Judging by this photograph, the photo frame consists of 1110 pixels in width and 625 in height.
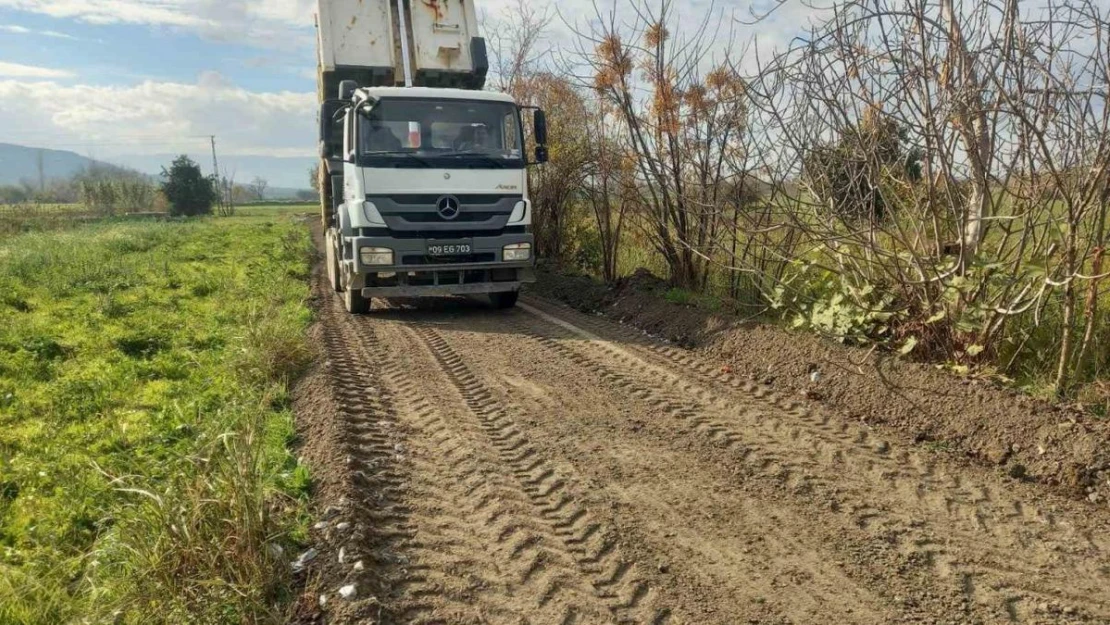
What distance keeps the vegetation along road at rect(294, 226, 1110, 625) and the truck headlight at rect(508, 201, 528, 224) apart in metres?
3.60

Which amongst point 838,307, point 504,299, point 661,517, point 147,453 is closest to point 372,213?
point 504,299

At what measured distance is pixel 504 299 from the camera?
33.3 feet

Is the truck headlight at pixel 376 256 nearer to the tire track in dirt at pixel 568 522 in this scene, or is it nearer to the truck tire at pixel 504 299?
the truck tire at pixel 504 299

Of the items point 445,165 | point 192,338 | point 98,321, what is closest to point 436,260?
point 445,165

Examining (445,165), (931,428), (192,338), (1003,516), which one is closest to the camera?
(1003,516)

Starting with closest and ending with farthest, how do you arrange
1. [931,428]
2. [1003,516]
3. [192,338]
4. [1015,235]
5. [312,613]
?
[312,613], [1003,516], [931,428], [1015,235], [192,338]

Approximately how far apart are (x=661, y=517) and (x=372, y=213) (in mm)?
6090

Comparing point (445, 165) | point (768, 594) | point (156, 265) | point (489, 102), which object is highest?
point (489, 102)

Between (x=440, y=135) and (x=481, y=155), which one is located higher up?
(x=440, y=135)

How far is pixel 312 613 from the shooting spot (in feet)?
10.1

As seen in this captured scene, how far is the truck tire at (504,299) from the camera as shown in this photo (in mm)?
10070

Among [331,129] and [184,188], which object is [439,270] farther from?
[184,188]

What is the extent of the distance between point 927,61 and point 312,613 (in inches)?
197

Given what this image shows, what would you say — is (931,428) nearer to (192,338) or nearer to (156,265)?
(192,338)
